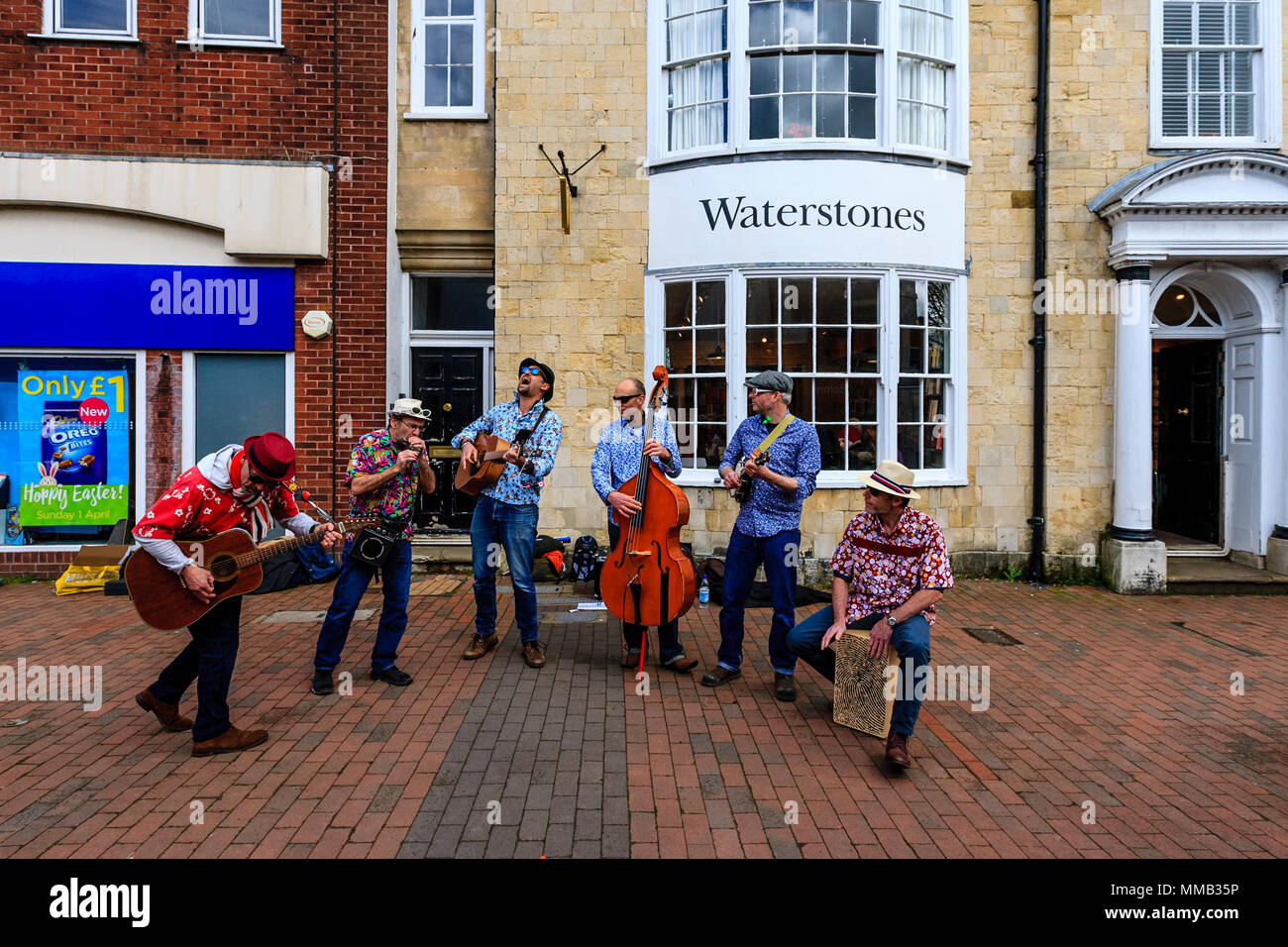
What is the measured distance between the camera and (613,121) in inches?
343

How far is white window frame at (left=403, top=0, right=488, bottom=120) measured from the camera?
9.06m

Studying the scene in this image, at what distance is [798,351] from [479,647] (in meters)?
4.62

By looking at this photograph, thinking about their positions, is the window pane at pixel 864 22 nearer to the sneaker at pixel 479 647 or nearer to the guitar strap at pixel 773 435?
the guitar strap at pixel 773 435

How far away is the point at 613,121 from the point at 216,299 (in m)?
4.77

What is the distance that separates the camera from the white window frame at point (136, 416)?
28.6 feet

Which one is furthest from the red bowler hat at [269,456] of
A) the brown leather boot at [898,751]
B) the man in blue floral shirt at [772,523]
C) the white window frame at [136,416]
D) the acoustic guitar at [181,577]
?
the white window frame at [136,416]

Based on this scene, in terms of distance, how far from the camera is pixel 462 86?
363 inches

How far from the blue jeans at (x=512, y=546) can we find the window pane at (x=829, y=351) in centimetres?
406

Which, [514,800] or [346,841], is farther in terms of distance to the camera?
[514,800]

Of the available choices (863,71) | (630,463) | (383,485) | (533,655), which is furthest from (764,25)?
(533,655)

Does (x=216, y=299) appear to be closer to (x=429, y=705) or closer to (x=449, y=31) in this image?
(x=449, y=31)

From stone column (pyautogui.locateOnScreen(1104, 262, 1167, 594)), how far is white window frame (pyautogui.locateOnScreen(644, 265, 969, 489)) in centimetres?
157

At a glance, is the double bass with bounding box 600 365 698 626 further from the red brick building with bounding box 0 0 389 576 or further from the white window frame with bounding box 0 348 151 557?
the white window frame with bounding box 0 348 151 557
